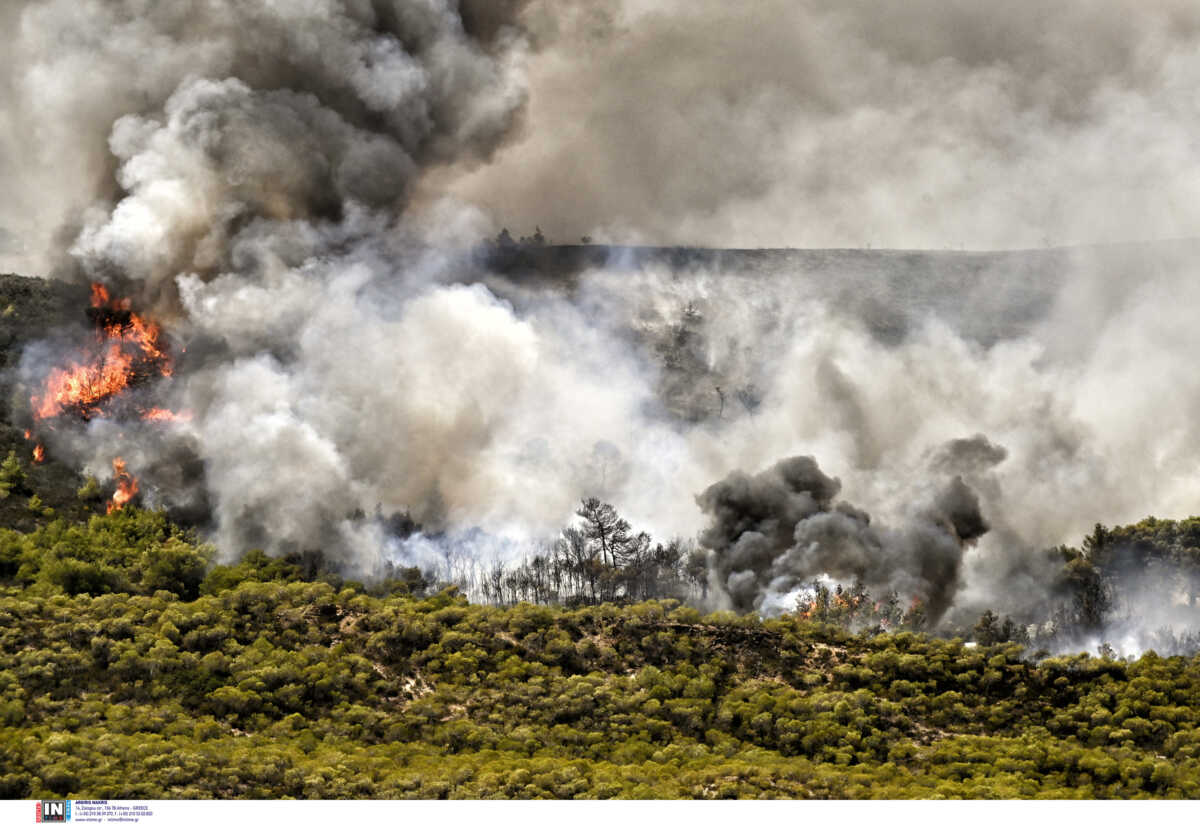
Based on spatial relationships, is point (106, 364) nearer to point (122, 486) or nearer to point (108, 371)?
point (108, 371)

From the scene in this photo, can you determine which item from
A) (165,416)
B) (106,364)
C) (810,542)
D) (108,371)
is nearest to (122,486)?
(165,416)

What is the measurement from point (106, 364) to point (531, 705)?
6119 cm

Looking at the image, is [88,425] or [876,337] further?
[876,337]

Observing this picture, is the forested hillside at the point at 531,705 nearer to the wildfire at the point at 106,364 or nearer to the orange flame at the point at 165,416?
the orange flame at the point at 165,416

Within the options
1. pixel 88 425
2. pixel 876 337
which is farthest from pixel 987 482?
pixel 88 425

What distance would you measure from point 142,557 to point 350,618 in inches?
798

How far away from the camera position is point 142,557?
81500 mm

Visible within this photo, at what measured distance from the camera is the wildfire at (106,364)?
102 meters

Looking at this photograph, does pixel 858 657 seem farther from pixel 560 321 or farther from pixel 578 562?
pixel 560 321

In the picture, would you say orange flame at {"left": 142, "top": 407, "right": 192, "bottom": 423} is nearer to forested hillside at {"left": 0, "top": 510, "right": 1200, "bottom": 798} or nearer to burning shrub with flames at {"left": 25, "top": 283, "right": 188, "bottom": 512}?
burning shrub with flames at {"left": 25, "top": 283, "right": 188, "bottom": 512}

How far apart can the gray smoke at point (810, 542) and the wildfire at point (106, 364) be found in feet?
157

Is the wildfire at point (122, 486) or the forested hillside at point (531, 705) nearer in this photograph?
the forested hillside at point (531, 705)

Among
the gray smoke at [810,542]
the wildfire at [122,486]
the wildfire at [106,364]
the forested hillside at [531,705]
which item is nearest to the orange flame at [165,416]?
the wildfire at [106,364]

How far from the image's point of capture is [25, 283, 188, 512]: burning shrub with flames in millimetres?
101500
